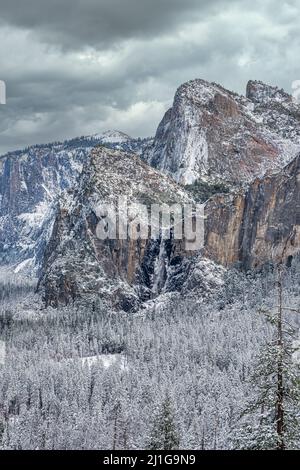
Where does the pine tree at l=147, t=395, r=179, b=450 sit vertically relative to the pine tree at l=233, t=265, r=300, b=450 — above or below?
below

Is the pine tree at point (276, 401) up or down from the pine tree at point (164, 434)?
up

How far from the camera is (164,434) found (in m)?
59.9

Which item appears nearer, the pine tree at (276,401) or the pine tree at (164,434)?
the pine tree at (276,401)

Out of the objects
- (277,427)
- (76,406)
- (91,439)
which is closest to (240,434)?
(277,427)

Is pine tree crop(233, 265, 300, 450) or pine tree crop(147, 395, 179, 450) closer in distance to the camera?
pine tree crop(233, 265, 300, 450)

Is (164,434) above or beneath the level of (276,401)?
beneath

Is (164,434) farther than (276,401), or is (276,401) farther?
(164,434)

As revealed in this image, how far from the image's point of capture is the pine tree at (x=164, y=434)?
5953 cm

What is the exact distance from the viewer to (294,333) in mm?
41125

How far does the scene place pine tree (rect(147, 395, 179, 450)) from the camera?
59.5m
